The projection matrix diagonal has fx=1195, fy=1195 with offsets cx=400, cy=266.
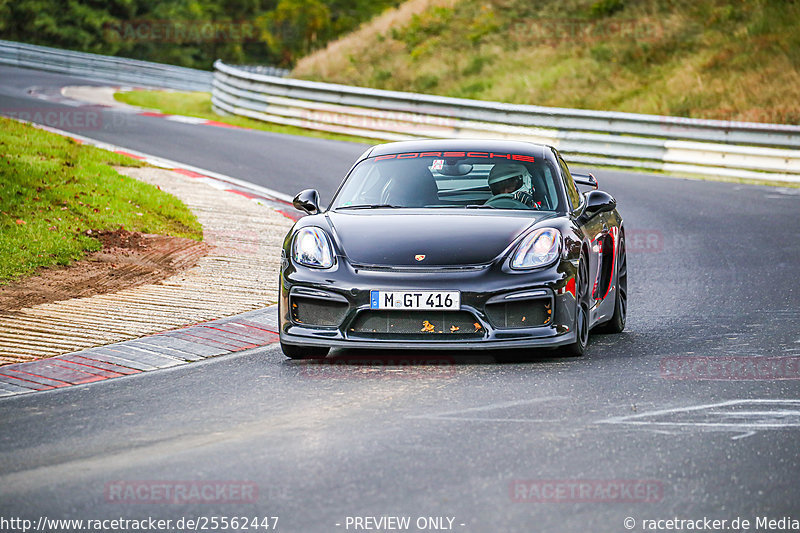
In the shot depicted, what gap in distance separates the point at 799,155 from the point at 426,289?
46.9 feet

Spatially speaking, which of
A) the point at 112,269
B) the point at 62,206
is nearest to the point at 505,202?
the point at 112,269

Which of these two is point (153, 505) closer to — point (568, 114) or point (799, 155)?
point (799, 155)

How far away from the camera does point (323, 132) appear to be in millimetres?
26344

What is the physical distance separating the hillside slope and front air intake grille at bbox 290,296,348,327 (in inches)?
715

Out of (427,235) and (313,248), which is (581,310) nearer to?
(427,235)

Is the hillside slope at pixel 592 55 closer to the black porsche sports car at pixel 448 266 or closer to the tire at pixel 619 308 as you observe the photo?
the tire at pixel 619 308

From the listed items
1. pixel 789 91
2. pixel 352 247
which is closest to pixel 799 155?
pixel 789 91

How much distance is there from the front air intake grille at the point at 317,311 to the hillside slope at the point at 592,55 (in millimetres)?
18168

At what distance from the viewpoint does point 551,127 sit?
22812 mm

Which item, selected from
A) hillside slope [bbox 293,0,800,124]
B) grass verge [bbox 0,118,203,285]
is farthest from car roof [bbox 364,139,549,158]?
hillside slope [bbox 293,0,800,124]

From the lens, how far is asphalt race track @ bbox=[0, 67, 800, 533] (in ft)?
15.5

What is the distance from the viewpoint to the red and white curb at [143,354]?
717 centimetres

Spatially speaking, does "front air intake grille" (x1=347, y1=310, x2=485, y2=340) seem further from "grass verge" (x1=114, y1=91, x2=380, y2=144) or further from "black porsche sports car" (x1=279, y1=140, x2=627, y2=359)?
"grass verge" (x1=114, y1=91, x2=380, y2=144)

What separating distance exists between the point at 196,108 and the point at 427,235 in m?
25.2
